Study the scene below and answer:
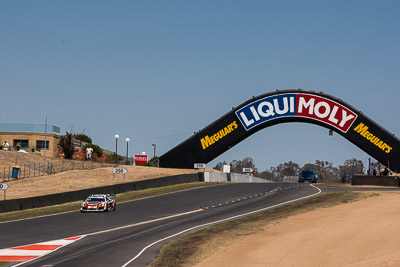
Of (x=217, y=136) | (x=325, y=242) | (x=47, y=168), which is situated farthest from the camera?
(x=47, y=168)

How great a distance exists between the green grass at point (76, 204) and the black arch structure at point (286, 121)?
7.60 metres

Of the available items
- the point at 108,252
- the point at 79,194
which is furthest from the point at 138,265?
the point at 79,194

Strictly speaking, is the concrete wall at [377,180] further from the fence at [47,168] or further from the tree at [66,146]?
the tree at [66,146]

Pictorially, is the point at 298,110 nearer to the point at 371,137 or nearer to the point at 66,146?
the point at 371,137

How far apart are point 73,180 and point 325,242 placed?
143ft

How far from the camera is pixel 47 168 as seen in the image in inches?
2913

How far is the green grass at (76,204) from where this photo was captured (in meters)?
39.2

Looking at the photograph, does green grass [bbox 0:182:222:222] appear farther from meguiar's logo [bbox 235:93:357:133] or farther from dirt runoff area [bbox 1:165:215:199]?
meguiar's logo [bbox 235:93:357:133]

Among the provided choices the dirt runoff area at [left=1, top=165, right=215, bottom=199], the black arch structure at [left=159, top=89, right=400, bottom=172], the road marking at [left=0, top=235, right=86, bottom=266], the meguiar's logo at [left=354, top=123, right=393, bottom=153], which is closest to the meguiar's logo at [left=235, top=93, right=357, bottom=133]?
the black arch structure at [left=159, top=89, right=400, bottom=172]

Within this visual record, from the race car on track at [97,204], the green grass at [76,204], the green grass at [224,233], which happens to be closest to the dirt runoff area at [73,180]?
the green grass at [76,204]

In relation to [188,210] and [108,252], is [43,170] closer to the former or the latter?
[188,210]

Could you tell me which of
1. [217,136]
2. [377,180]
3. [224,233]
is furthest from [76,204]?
[377,180]

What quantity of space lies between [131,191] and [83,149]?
162 feet

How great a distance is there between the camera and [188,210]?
39.7 m
